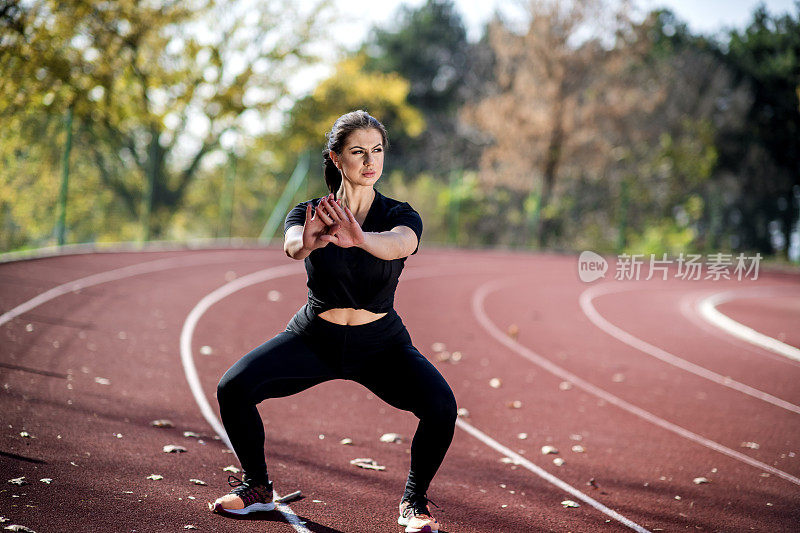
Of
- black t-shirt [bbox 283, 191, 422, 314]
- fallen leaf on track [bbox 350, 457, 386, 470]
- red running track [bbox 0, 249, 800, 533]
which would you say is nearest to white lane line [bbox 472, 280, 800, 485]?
red running track [bbox 0, 249, 800, 533]

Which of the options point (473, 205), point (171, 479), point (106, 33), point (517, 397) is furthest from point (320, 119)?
point (171, 479)

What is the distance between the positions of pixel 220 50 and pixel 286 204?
8.18m

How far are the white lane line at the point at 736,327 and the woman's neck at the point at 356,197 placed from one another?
30.4ft

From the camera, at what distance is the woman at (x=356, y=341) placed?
145 inches

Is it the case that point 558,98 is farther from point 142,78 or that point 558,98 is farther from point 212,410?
point 212,410

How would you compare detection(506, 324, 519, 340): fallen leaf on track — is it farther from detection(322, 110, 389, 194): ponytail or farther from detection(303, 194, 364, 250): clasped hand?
detection(303, 194, 364, 250): clasped hand

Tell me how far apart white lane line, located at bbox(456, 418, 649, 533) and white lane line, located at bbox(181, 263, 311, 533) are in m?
1.95

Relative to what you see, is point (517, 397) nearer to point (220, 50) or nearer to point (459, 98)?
point (220, 50)

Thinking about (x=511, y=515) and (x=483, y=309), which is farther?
(x=483, y=309)

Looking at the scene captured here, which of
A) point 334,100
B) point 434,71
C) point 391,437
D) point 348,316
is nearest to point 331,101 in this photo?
point 334,100

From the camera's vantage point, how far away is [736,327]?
1338 centimetres

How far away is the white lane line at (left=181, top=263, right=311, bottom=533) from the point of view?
426 cm

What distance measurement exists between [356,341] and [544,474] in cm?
239

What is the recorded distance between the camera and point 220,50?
27.4m
